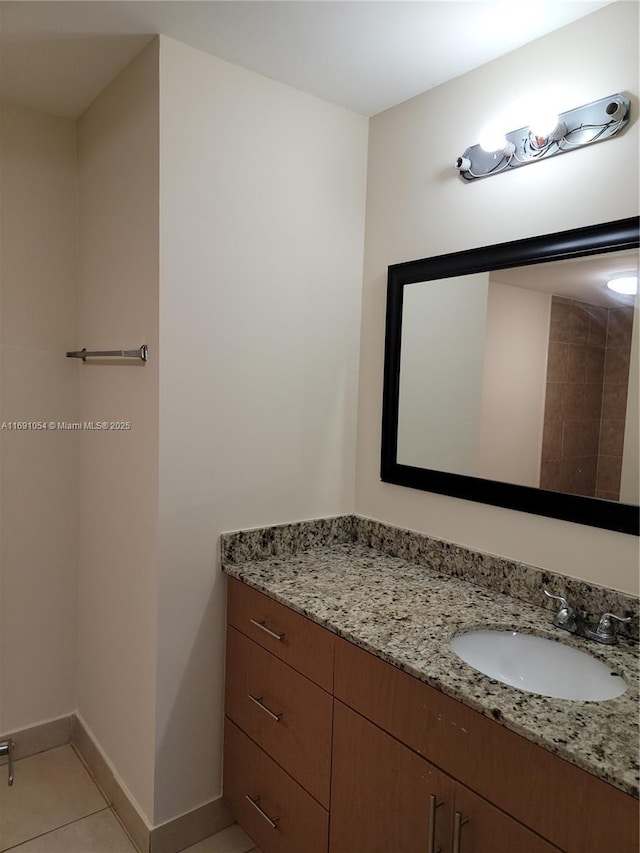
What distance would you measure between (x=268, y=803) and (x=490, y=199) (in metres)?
1.89

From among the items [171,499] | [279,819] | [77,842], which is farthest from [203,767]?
[171,499]

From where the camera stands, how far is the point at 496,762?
3.67 ft

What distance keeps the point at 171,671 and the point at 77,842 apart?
651mm

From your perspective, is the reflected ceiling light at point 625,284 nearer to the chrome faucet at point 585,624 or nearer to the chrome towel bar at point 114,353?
the chrome faucet at point 585,624

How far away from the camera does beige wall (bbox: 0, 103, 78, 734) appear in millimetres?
2178

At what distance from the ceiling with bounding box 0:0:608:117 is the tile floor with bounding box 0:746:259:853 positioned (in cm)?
241

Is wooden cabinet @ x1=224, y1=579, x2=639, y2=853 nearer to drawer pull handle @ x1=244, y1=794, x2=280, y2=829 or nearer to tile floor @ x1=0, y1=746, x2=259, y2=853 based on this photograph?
drawer pull handle @ x1=244, y1=794, x2=280, y2=829

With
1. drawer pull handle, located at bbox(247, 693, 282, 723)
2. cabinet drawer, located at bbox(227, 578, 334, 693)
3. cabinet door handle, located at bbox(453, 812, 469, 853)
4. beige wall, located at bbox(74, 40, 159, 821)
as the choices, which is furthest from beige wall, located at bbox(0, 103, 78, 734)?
cabinet door handle, located at bbox(453, 812, 469, 853)

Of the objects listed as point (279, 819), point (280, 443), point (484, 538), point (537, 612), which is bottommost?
point (279, 819)

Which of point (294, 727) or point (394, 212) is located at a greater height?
point (394, 212)

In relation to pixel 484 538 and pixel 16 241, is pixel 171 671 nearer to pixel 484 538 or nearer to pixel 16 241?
pixel 484 538

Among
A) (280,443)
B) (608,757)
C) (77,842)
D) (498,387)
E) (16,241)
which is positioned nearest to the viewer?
(608,757)

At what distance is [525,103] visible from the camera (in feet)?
5.41

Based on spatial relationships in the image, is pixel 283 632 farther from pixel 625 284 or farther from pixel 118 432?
pixel 625 284
